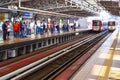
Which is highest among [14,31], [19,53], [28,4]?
[28,4]

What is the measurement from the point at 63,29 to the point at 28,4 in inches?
434

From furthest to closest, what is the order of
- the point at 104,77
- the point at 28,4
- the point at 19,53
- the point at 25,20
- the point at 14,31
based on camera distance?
the point at 28,4
the point at 25,20
the point at 14,31
the point at 19,53
the point at 104,77

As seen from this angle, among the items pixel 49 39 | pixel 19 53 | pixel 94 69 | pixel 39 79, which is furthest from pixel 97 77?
pixel 49 39

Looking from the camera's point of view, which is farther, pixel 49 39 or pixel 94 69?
pixel 49 39

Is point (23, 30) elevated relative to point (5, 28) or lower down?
lower down

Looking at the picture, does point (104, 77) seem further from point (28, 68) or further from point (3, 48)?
point (3, 48)

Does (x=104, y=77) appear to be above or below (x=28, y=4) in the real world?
below

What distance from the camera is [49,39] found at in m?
30.0

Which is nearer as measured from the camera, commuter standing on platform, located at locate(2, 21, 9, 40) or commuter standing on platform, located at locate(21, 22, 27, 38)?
commuter standing on platform, located at locate(2, 21, 9, 40)

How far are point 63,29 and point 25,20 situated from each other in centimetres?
1872

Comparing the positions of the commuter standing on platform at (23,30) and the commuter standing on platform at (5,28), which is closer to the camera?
the commuter standing on platform at (5,28)

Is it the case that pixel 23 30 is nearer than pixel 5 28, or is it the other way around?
pixel 5 28

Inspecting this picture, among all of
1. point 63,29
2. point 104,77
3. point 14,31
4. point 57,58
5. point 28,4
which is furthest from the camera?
point 63,29

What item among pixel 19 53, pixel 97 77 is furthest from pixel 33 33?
pixel 97 77
